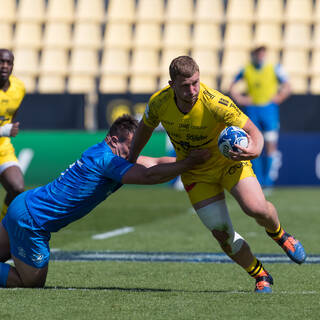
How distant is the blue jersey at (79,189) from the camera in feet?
17.7

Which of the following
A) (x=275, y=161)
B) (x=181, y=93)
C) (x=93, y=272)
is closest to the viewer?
(x=181, y=93)

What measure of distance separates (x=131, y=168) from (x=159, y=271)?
5.11 ft

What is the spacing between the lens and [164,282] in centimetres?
600

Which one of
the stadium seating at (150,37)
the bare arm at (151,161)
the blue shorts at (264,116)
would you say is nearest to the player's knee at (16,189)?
the bare arm at (151,161)

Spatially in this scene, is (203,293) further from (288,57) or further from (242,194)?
(288,57)

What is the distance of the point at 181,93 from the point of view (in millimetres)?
5230

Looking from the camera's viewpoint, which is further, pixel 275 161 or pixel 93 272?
pixel 275 161

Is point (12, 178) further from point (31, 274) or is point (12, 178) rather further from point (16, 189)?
point (31, 274)

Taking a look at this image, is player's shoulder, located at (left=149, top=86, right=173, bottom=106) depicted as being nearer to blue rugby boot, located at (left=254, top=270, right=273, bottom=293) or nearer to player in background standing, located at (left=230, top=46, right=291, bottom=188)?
blue rugby boot, located at (left=254, top=270, right=273, bottom=293)

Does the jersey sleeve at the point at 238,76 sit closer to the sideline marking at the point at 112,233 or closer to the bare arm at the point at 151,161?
the sideline marking at the point at 112,233

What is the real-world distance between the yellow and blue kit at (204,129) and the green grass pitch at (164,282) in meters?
0.74

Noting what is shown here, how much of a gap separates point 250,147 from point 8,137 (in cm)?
380

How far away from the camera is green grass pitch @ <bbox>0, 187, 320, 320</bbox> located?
4.67 meters

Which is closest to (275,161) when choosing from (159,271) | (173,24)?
(173,24)
